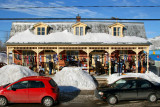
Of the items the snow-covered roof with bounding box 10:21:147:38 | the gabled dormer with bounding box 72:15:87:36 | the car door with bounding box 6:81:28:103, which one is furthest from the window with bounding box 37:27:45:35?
the car door with bounding box 6:81:28:103

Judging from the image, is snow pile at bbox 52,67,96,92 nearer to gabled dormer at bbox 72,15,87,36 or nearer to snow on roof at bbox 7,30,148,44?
snow on roof at bbox 7,30,148,44

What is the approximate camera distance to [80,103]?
9609mm

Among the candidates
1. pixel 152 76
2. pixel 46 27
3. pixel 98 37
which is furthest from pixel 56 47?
pixel 152 76

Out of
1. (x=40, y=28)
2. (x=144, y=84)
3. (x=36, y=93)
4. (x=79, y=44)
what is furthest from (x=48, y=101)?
(x=40, y=28)

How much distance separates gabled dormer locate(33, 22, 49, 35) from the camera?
19.3 metres

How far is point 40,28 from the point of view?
Result: 1944cm

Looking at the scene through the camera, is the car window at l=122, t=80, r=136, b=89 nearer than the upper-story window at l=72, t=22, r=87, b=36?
Yes

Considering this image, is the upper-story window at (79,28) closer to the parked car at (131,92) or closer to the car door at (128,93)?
the parked car at (131,92)

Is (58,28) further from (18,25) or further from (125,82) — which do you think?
(125,82)

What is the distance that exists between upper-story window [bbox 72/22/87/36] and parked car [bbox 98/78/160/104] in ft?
35.5

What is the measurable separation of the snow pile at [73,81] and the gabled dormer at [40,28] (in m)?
7.39

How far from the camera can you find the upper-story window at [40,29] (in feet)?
63.4

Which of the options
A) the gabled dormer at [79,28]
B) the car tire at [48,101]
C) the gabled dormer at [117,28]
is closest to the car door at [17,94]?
the car tire at [48,101]

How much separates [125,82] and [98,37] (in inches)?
371
